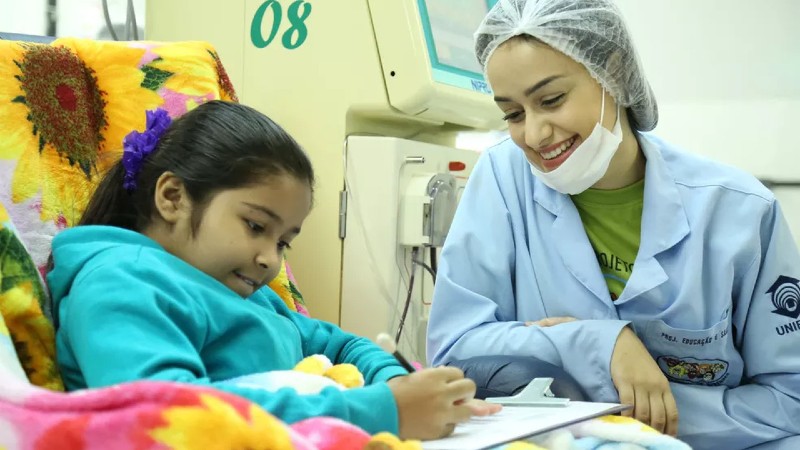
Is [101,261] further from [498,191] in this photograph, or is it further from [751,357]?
[751,357]

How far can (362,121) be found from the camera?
6.84ft

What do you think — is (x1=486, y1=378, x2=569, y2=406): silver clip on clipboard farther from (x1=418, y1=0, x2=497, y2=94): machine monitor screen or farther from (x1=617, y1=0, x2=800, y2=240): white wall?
(x1=617, y1=0, x2=800, y2=240): white wall

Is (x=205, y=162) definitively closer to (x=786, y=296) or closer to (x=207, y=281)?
(x=207, y=281)

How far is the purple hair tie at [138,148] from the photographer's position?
118 centimetres

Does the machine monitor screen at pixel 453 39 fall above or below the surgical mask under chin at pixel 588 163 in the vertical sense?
above

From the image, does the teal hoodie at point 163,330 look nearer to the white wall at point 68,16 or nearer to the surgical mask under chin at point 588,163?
the surgical mask under chin at point 588,163

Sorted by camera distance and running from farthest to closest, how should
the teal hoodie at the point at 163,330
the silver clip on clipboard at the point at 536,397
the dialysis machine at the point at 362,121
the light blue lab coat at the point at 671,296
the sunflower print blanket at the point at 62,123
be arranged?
1. the dialysis machine at the point at 362,121
2. the light blue lab coat at the point at 671,296
3. the silver clip on clipboard at the point at 536,397
4. the sunflower print blanket at the point at 62,123
5. the teal hoodie at the point at 163,330

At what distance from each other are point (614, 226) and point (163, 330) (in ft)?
2.95

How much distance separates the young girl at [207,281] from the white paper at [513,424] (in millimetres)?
23

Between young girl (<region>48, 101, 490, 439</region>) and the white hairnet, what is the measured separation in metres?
0.49

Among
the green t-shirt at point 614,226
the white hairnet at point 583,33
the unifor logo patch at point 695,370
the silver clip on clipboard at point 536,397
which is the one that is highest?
the white hairnet at point 583,33

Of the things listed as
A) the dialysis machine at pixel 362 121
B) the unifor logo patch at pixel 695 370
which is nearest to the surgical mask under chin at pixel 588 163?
the unifor logo patch at pixel 695 370

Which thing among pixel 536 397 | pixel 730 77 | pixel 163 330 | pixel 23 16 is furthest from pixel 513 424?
pixel 730 77

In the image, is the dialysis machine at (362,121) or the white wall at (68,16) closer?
the dialysis machine at (362,121)
